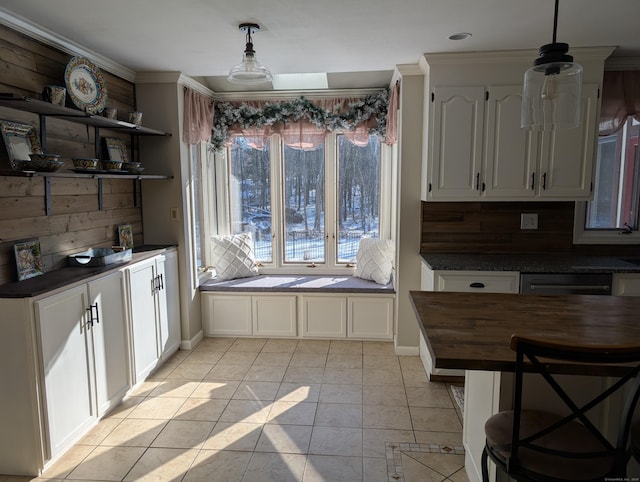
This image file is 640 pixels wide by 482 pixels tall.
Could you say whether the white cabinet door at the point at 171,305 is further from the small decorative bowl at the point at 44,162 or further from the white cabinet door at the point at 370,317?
the white cabinet door at the point at 370,317

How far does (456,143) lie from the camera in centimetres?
326

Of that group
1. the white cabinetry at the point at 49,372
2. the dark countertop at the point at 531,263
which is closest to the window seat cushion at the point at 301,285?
the dark countertop at the point at 531,263

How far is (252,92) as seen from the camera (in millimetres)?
4336

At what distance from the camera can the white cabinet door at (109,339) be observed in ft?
8.75

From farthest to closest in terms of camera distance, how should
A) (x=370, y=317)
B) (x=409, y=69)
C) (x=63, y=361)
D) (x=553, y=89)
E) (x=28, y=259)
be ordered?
(x=370, y=317) → (x=409, y=69) → (x=28, y=259) → (x=63, y=361) → (x=553, y=89)

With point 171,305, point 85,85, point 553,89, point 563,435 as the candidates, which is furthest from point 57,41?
point 563,435

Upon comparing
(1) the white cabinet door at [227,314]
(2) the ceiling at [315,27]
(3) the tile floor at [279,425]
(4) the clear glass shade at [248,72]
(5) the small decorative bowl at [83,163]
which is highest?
(2) the ceiling at [315,27]

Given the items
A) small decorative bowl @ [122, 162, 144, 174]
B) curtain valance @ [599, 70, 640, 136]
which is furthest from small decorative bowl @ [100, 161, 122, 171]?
curtain valance @ [599, 70, 640, 136]

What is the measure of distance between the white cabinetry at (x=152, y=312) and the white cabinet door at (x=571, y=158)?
9.87ft

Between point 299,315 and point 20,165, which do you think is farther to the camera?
point 299,315

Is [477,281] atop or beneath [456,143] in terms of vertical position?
beneath

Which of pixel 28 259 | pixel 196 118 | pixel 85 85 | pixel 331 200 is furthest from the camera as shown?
pixel 331 200

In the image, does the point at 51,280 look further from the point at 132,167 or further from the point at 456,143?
the point at 456,143

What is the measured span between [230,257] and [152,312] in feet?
3.73
